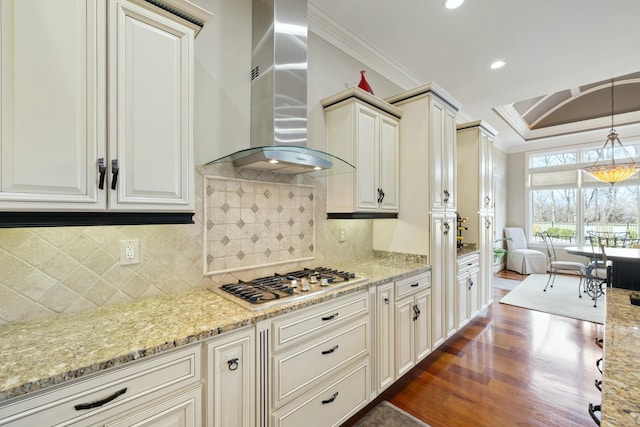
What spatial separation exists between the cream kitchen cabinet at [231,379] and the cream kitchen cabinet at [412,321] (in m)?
1.27

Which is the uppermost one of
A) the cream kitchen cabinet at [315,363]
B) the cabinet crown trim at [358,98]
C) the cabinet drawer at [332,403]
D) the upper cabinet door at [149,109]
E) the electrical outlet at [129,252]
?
the cabinet crown trim at [358,98]

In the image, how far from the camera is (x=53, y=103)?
40.3 inches

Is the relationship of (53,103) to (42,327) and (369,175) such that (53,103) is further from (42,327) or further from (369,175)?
(369,175)

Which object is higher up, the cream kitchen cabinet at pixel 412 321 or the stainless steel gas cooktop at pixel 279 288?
the stainless steel gas cooktop at pixel 279 288

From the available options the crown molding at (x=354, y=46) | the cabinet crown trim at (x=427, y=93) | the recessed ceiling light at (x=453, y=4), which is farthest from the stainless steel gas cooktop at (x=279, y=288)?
the recessed ceiling light at (x=453, y=4)

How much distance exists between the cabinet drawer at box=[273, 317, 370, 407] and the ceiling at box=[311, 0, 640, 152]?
8.39 feet

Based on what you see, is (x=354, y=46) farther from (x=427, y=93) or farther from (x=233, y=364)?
(x=233, y=364)

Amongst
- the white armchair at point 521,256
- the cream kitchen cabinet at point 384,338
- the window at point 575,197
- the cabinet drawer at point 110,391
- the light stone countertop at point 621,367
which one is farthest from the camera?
the white armchair at point 521,256

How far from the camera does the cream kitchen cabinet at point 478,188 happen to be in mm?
3547

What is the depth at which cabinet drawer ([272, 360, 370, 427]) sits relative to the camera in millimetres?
1477

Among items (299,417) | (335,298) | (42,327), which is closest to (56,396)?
(42,327)

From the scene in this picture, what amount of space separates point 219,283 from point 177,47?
53.0 inches

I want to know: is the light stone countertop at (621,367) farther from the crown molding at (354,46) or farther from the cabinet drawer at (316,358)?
the crown molding at (354,46)

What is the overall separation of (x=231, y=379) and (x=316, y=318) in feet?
1.74
